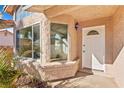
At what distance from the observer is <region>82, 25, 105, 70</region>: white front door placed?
343 cm

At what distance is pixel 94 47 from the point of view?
11.7ft

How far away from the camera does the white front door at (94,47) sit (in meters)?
3.43

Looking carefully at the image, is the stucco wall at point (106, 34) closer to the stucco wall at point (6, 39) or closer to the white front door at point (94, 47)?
the white front door at point (94, 47)

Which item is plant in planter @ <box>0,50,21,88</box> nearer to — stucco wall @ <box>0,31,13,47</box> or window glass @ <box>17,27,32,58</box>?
stucco wall @ <box>0,31,13,47</box>

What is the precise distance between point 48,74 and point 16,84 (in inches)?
22.8

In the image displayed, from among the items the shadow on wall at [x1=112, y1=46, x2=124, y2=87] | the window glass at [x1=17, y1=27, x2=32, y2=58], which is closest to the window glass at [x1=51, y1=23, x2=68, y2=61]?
the window glass at [x1=17, y1=27, x2=32, y2=58]

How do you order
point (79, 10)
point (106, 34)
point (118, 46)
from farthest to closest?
point (106, 34)
point (118, 46)
point (79, 10)

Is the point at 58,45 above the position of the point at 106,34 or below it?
below

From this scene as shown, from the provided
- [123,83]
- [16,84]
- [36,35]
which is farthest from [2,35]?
[123,83]

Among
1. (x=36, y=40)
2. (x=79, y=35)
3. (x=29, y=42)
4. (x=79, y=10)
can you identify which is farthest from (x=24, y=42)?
(x=79, y=10)

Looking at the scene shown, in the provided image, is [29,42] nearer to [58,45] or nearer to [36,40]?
[36,40]

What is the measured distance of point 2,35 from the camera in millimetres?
3080

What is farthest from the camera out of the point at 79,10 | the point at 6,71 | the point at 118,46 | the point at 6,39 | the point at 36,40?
the point at 118,46

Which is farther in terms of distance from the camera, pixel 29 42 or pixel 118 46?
pixel 118 46
